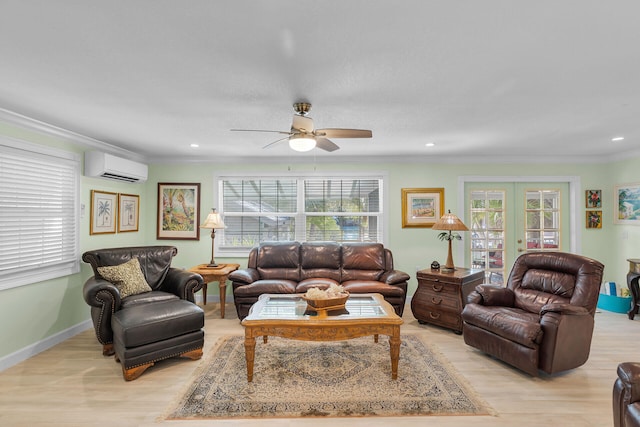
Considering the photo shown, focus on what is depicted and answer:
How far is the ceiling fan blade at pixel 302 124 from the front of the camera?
2.54 m

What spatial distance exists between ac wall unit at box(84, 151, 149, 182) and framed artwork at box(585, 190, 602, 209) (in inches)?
276

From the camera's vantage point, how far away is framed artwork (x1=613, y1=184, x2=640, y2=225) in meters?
4.70

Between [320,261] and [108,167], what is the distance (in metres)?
3.05

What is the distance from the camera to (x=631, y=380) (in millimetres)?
1701

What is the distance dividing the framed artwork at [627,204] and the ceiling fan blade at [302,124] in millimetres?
5164

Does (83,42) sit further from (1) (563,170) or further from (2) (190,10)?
(1) (563,170)

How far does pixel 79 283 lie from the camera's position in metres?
3.89

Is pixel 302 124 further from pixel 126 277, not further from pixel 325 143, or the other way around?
pixel 126 277

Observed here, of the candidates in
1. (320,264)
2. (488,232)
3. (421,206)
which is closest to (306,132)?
(320,264)

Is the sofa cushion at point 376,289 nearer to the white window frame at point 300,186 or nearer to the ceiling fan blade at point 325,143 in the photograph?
the white window frame at point 300,186

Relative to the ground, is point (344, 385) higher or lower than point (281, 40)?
lower

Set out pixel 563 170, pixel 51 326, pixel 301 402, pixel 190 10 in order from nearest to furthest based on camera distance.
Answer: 1. pixel 190 10
2. pixel 301 402
3. pixel 51 326
4. pixel 563 170

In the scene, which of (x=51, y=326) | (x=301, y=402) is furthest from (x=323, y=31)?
(x=51, y=326)

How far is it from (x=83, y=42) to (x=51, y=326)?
126 inches
